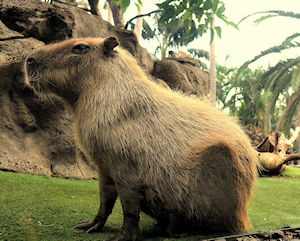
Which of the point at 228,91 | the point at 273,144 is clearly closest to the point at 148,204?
the point at 273,144

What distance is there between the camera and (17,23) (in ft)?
12.5

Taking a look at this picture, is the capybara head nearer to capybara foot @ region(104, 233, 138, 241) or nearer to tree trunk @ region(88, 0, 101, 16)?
capybara foot @ region(104, 233, 138, 241)

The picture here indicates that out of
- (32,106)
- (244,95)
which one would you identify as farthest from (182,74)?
(244,95)

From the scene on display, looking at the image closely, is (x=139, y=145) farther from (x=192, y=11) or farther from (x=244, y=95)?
(x=244, y=95)

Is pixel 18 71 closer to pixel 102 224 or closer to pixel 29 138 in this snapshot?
pixel 29 138

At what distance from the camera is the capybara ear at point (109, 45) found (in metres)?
1.80

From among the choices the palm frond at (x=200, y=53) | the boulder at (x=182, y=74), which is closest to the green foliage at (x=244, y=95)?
the palm frond at (x=200, y=53)

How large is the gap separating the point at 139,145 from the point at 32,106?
2808 mm

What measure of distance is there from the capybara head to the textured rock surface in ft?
6.59

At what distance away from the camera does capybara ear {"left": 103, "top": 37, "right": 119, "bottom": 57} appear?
70.7 inches

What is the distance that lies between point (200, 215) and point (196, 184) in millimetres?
195

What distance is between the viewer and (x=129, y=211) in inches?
66.2

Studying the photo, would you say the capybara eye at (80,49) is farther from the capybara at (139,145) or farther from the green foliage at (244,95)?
the green foliage at (244,95)

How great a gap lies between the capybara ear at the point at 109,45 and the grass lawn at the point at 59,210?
1.12 metres
